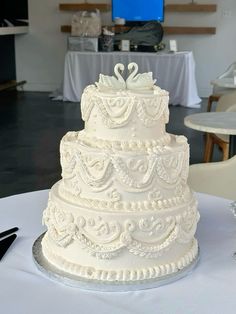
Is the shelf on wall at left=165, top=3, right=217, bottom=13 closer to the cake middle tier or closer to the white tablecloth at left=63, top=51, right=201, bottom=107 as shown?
the white tablecloth at left=63, top=51, right=201, bottom=107

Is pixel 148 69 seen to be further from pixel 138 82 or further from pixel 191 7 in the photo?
pixel 138 82

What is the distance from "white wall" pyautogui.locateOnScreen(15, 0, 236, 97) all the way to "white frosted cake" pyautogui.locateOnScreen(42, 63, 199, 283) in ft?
23.5

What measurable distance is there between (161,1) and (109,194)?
716cm

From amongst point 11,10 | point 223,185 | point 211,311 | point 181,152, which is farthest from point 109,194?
point 11,10

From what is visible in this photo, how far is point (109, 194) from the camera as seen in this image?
114 cm

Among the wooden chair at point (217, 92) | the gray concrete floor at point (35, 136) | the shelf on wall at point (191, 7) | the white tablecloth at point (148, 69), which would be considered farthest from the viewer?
the shelf on wall at point (191, 7)

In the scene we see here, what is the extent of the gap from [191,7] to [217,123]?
5.46 metres

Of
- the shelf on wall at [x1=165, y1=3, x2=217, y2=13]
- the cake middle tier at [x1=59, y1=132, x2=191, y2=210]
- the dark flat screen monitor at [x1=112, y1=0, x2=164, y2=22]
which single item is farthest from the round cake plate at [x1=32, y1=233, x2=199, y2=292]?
the shelf on wall at [x1=165, y1=3, x2=217, y2=13]

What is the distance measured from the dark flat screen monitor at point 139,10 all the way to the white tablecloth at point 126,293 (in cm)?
693

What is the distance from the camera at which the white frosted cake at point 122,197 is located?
1126mm

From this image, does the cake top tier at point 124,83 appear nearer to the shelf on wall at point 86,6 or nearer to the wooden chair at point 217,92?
the wooden chair at point 217,92

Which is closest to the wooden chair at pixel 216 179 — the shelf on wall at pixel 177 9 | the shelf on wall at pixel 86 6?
the shelf on wall at pixel 177 9

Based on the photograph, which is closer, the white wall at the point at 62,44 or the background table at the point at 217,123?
the background table at the point at 217,123

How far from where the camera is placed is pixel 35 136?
212 inches
